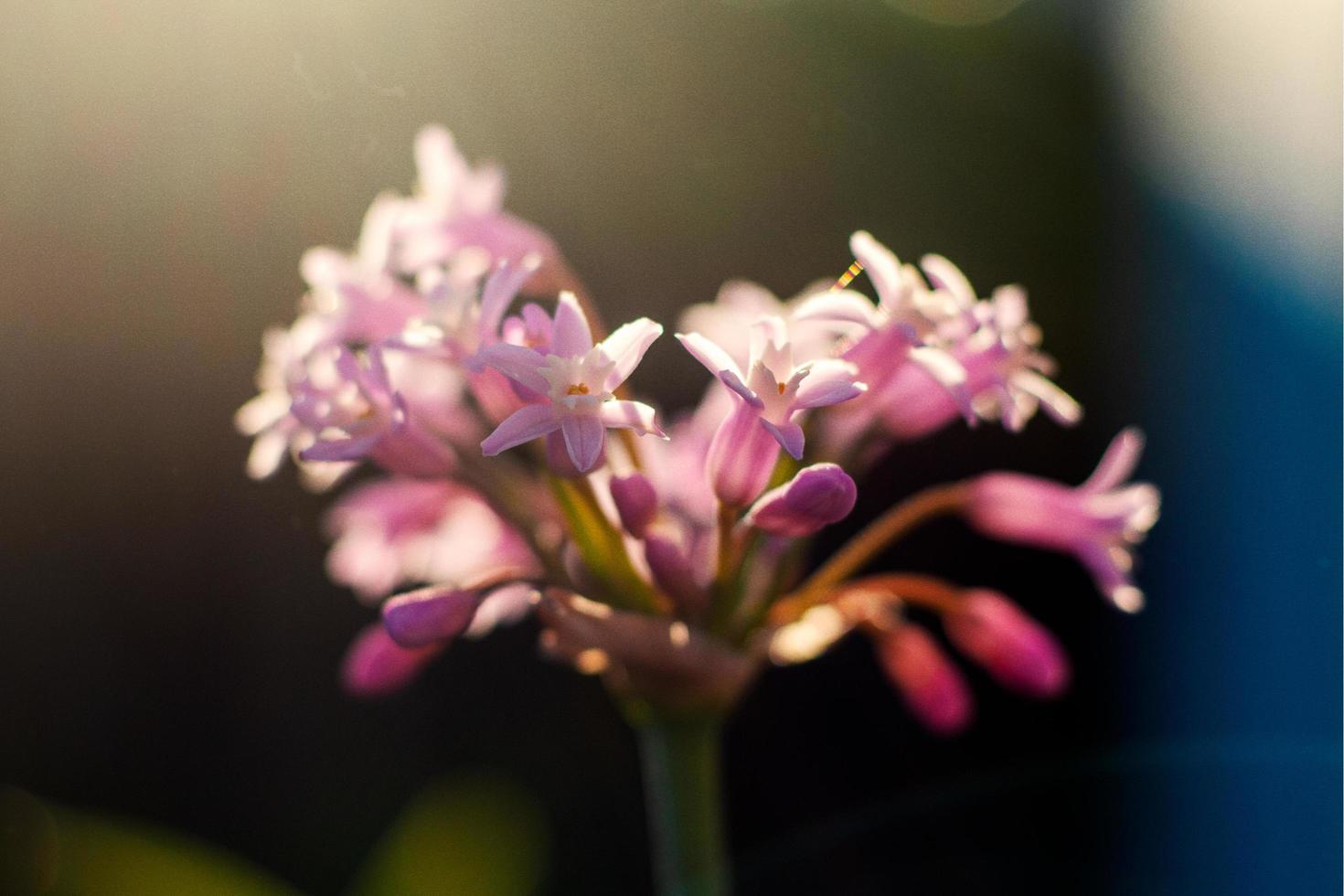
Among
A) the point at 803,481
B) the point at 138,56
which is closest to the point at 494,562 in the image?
the point at 803,481

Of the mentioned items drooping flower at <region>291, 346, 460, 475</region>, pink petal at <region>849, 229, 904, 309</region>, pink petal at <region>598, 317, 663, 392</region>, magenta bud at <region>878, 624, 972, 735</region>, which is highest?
pink petal at <region>849, 229, 904, 309</region>

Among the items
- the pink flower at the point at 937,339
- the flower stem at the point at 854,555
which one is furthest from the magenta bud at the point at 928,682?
the pink flower at the point at 937,339

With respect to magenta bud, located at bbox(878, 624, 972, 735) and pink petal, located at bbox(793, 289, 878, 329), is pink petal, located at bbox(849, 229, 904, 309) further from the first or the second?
magenta bud, located at bbox(878, 624, 972, 735)

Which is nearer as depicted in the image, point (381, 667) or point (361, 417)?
point (361, 417)

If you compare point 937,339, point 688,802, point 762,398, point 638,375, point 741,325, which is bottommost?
point 688,802

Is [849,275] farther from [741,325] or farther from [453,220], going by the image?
[453,220]

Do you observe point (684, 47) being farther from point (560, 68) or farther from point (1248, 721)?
point (1248, 721)

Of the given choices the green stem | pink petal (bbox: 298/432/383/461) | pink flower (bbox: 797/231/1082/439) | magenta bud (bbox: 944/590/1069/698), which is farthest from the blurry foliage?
pink flower (bbox: 797/231/1082/439)

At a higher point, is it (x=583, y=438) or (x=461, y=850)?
(x=583, y=438)

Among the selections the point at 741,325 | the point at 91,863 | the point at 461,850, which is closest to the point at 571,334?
the point at 741,325
